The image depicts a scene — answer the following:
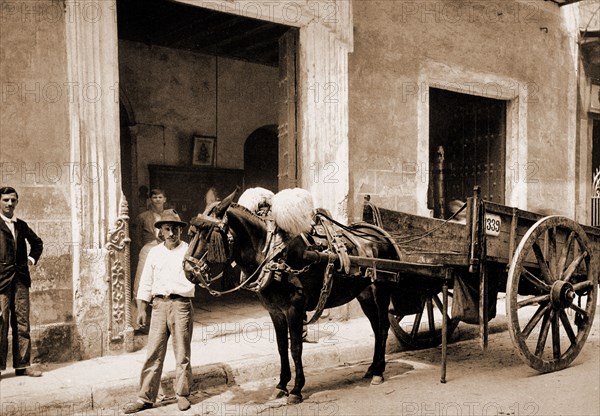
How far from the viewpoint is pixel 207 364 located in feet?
17.7

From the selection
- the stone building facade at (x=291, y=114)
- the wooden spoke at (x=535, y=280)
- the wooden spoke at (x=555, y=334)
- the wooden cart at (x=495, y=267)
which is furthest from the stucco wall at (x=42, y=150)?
the wooden spoke at (x=555, y=334)

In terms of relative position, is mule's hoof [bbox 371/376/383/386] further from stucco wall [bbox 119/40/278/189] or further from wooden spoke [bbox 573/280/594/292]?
stucco wall [bbox 119/40/278/189]

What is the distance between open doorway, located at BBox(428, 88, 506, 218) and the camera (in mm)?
10562

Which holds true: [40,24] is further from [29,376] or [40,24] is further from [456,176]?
[456,176]

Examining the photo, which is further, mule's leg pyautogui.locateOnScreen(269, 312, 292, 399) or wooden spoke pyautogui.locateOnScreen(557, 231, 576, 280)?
wooden spoke pyautogui.locateOnScreen(557, 231, 576, 280)

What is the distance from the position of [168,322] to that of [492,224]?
291 centimetres

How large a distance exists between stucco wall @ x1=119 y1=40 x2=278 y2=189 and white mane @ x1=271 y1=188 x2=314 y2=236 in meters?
6.57

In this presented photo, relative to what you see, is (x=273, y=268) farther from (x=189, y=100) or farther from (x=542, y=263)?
(x=189, y=100)

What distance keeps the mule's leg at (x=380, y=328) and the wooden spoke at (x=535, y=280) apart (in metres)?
1.23

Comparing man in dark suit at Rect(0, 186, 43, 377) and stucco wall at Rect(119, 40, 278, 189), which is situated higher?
stucco wall at Rect(119, 40, 278, 189)

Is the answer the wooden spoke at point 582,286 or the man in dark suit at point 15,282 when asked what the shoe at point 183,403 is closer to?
the man in dark suit at point 15,282

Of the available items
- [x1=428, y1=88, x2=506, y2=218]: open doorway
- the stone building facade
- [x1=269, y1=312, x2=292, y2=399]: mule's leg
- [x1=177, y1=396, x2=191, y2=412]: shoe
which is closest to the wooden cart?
[x1=269, y1=312, x2=292, y2=399]: mule's leg

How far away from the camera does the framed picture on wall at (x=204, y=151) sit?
10977 millimetres

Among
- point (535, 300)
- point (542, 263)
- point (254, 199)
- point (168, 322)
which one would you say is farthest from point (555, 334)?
point (168, 322)
